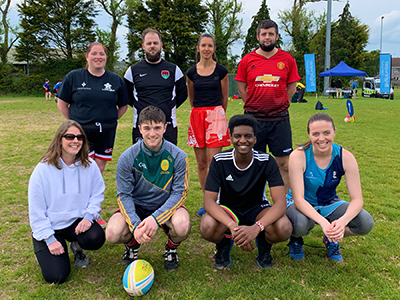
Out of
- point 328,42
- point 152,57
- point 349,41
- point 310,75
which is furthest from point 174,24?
point 152,57

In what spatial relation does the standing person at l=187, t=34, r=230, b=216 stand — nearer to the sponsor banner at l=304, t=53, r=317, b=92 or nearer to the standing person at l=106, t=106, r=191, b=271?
the standing person at l=106, t=106, r=191, b=271

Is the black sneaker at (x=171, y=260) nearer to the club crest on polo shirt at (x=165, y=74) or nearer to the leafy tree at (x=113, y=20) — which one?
the club crest on polo shirt at (x=165, y=74)

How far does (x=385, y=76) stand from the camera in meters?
22.0

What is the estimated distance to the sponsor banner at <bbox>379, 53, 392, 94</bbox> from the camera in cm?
2133

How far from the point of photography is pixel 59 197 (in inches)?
118

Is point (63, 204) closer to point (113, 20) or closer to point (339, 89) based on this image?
point (339, 89)

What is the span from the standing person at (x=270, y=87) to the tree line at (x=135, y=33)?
108ft

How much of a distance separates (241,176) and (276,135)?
3.86 ft

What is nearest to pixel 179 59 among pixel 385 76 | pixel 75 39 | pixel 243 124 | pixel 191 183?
pixel 75 39

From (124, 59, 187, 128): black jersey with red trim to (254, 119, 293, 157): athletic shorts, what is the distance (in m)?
1.14

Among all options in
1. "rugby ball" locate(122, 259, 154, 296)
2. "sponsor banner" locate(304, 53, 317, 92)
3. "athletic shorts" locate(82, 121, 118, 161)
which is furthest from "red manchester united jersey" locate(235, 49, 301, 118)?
"sponsor banner" locate(304, 53, 317, 92)

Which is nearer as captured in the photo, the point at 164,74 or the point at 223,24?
the point at 164,74

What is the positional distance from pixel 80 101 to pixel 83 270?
1972 millimetres

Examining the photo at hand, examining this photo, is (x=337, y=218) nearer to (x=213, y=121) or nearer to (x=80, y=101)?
(x=213, y=121)
